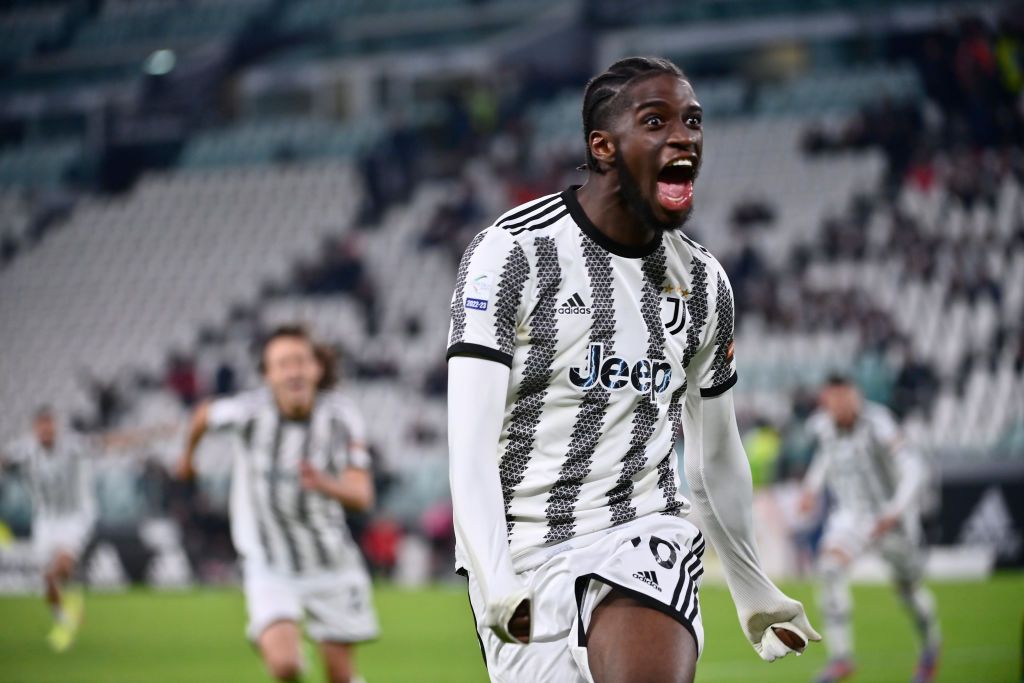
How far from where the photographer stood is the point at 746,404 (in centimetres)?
2212

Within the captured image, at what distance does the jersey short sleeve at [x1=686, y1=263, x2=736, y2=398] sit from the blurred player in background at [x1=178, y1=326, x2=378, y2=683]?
4203 millimetres

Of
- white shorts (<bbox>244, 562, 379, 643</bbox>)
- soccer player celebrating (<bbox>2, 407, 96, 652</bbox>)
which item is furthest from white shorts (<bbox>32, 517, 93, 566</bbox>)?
white shorts (<bbox>244, 562, 379, 643</bbox>)

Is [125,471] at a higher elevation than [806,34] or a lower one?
lower

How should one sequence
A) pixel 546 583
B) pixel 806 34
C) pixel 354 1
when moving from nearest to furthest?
pixel 546 583 < pixel 806 34 < pixel 354 1

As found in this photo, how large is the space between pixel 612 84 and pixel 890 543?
9.04 m

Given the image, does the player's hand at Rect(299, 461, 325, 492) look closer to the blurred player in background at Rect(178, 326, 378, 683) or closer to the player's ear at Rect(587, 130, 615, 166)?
the blurred player in background at Rect(178, 326, 378, 683)

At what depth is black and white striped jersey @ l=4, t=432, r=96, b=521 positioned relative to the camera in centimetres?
1641

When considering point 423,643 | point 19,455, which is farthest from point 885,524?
point 19,455

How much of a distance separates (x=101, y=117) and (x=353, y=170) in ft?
25.3

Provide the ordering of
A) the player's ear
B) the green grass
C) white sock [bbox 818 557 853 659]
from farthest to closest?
the green grass
white sock [bbox 818 557 853 659]
the player's ear

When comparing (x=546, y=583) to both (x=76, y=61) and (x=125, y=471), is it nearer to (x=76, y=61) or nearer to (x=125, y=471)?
(x=125, y=471)

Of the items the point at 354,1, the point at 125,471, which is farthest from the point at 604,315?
the point at 354,1

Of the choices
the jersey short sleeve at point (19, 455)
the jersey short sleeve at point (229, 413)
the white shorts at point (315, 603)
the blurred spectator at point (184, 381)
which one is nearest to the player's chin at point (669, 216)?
the white shorts at point (315, 603)

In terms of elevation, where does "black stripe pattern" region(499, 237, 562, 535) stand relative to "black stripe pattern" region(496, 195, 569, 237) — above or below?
below
